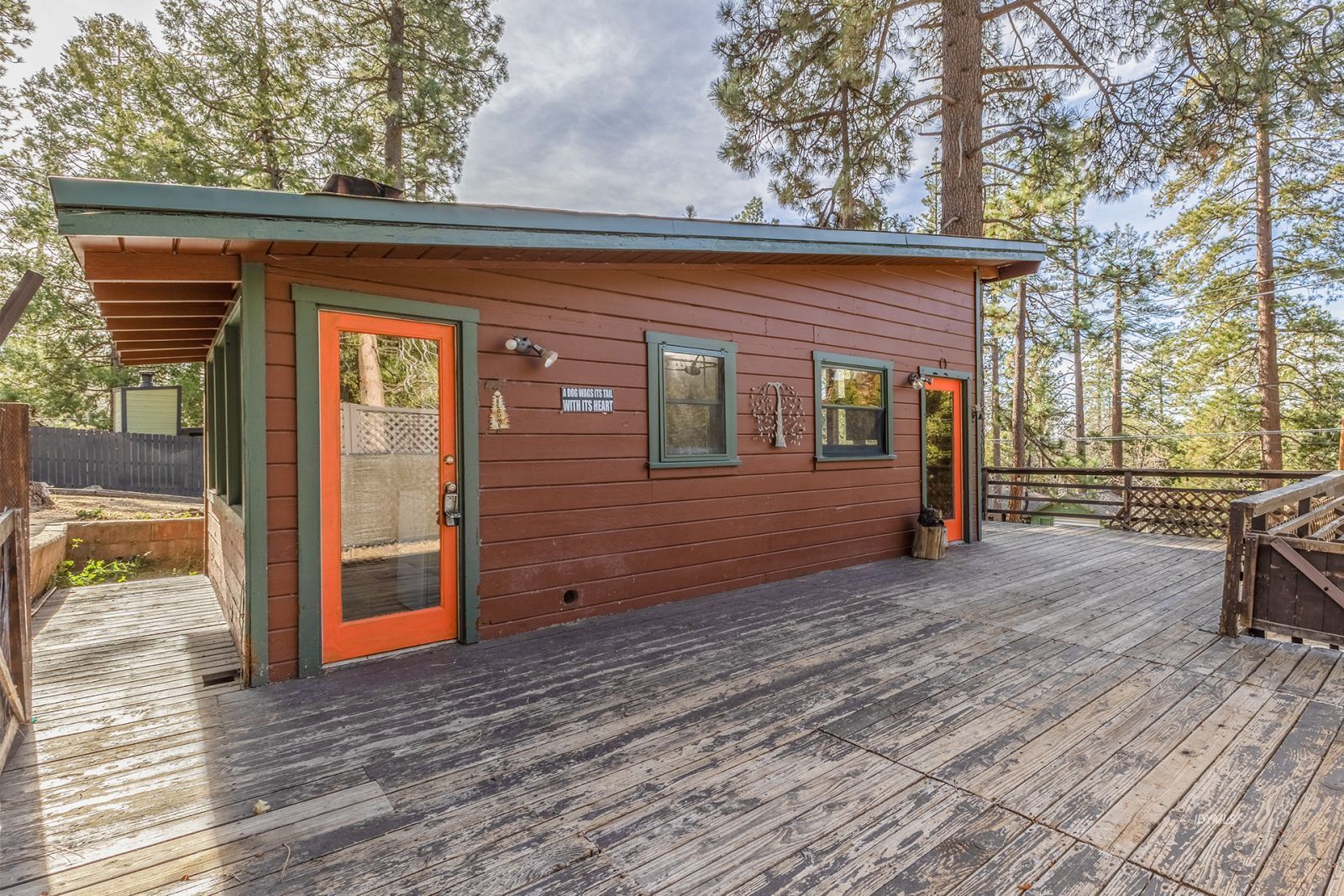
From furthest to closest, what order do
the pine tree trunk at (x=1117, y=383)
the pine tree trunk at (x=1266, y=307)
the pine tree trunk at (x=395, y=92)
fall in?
1. the pine tree trunk at (x=1117, y=383)
2. the pine tree trunk at (x=1266, y=307)
3. the pine tree trunk at (x=395, y=92)

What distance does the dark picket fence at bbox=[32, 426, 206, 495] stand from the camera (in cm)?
1034

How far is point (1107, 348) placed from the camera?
22047 mm

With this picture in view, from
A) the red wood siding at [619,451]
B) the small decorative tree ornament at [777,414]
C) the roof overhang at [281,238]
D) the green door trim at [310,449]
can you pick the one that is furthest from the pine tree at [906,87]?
the green door trim at [310,449]

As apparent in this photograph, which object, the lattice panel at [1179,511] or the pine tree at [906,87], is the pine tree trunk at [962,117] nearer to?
the pine tree at [906,87]

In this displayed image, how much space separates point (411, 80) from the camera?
887 centimetres

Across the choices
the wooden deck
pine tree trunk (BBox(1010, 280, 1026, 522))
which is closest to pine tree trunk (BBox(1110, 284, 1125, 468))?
pine tree trunk (BBox(1010, 280, 1026, 522))

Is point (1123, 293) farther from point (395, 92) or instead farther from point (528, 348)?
point (528, 348)

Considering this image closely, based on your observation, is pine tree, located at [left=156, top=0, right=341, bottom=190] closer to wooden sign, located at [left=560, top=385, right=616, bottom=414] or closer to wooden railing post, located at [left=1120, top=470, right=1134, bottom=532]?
wooden sign, located at [left=560, top=385, right=616, bottom=414]

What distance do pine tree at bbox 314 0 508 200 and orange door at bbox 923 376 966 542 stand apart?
761cm

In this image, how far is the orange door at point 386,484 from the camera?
3.15m

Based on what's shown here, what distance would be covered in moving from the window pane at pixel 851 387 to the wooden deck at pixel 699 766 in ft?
7.91

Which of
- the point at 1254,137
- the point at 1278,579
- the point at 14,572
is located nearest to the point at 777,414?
the point at 1278,579

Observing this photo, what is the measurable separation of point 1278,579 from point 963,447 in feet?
10.9

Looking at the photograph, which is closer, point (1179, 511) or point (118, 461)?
point (1179, 511)
